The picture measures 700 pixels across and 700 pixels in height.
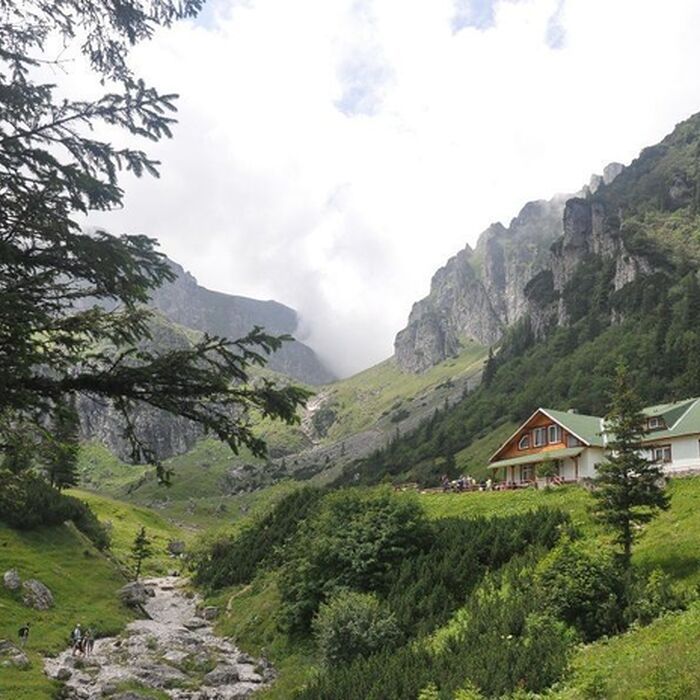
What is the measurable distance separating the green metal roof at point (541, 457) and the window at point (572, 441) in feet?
1.61

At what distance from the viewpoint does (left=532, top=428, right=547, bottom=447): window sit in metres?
63.0

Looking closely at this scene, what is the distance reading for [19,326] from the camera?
10008 millimetres

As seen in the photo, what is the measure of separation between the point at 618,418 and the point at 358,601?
14966 mm

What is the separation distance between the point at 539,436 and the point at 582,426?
4726 mm

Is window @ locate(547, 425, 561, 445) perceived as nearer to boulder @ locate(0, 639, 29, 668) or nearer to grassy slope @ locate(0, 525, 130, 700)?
grassy slope @ locate(0, 525, 130, 700)

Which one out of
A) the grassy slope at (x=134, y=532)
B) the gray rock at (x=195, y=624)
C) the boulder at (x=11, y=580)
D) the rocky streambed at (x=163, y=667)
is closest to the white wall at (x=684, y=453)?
the rocky streambed at (x=163, y=667)

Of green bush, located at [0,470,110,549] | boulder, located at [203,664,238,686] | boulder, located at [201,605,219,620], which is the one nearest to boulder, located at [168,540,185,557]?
green bush, located at [0,470,110,549]

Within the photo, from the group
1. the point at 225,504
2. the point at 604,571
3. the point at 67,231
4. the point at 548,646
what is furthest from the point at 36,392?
the point at 225,504

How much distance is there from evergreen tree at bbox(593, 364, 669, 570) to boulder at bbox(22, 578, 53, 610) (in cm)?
3653

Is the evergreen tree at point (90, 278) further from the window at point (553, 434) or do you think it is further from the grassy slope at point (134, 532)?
the grassy slope at point (134, 532)

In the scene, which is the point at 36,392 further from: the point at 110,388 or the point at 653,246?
the point at 653,246

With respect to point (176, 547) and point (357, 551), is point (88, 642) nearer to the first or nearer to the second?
point (357, 551)

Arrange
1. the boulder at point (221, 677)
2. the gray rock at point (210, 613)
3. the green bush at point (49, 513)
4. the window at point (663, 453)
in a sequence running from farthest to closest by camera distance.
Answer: the green bush at point (49, 513)
the window at point (663, 453)
the gray rock at point (210, 613)
the boulder at point (221, 677)

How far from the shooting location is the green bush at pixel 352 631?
27.2 meters
